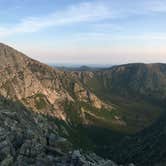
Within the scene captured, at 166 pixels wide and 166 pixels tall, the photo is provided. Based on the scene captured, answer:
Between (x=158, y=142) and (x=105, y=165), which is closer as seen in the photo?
(x=105, y=165)

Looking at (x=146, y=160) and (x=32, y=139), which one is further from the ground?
(x=32, y=139)

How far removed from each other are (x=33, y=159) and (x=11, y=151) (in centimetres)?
714

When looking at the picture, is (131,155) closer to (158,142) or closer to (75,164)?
→ (158,142)

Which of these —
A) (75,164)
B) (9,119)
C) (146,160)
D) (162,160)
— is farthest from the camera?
(146,160)

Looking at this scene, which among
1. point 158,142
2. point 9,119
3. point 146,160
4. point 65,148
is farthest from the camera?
point 158,142

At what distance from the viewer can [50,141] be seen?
95.1 m

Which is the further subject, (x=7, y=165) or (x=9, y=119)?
(x=9, y=119)

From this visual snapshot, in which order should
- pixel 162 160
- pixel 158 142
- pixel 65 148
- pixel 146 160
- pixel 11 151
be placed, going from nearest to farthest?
pixel 11 151, pixel 65 148, pixel 162 160, pixel 146 160, pixel 158 142

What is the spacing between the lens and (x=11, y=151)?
86.3 m

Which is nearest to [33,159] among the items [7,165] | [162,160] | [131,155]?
[7,165]

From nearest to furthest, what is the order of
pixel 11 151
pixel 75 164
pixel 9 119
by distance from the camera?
1. pixel 75 164
2. pixel 11 151
3. pixel 9 119

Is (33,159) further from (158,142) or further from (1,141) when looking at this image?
(158,142)

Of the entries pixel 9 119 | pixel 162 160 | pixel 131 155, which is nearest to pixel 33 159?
pixel 9 119

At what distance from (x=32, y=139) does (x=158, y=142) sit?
397 ft
